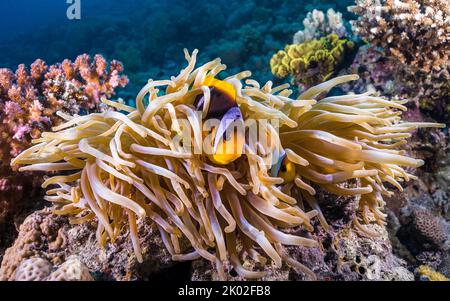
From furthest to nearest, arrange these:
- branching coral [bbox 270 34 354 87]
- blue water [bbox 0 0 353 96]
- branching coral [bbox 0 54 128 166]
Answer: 1. blue water [bbox 0 0 353 96]
2. branching coral [bbox 270 34 354 87]
3. branching coral [bbox 0 54 128 166]

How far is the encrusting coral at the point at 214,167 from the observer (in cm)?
176

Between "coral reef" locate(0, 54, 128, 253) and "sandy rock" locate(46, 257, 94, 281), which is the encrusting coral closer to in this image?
"sandy rock" locate(46, 257, 94, 281)

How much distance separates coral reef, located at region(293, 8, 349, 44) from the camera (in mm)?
6395

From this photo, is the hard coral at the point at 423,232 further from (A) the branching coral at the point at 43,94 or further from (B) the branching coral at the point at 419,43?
(A) the branching coral at the point at 43,94

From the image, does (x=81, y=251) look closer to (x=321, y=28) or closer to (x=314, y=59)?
(x=314, y=59)

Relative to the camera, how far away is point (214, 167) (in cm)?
180

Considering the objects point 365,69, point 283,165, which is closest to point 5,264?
point 283,165

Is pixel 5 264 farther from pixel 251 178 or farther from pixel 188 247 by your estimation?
pixel 251 178

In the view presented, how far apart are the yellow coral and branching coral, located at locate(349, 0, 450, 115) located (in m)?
2.07

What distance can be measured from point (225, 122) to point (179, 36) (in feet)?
41.8

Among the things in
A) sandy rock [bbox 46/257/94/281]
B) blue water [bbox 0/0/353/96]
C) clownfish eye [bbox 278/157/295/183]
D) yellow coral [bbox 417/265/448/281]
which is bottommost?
yellow coral [bbox 417/265/448/281]

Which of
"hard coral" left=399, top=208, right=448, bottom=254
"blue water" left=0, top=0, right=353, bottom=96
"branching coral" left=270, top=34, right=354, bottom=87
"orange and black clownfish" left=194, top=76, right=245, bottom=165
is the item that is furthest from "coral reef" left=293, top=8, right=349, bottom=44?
"orange and black clownfish" left=194, top=76, right=245, bottom=165
